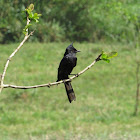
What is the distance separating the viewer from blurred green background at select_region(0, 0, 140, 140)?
4832 mm

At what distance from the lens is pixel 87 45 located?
32.1 ft

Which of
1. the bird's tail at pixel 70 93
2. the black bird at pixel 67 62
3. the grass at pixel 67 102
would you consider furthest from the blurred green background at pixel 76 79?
the bird's tail at pixel 70 93

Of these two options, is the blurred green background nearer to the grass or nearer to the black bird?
the grass

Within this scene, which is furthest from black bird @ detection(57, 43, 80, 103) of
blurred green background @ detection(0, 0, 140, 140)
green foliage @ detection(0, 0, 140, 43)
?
green foliage @ detection(0, 0, 140, 43)

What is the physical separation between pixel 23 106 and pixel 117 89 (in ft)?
7.32

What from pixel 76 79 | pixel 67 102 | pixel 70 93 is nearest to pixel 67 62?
pixel 70 93

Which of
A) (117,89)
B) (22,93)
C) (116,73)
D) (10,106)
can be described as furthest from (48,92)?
(116,73)

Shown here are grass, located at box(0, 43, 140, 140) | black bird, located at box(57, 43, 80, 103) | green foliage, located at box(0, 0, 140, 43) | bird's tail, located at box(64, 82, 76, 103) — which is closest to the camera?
bird's tail, located at box(64, 82, 76, 103)

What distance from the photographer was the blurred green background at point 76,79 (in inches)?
190

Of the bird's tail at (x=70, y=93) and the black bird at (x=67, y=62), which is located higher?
the black bird at (x=67, y=62)

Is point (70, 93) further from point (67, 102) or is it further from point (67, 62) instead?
point (67, 102)

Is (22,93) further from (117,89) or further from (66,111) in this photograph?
(117,89)

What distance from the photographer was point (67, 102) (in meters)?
6.35

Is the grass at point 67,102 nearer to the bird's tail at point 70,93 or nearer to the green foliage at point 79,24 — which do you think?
the green foliage at point 79,24
